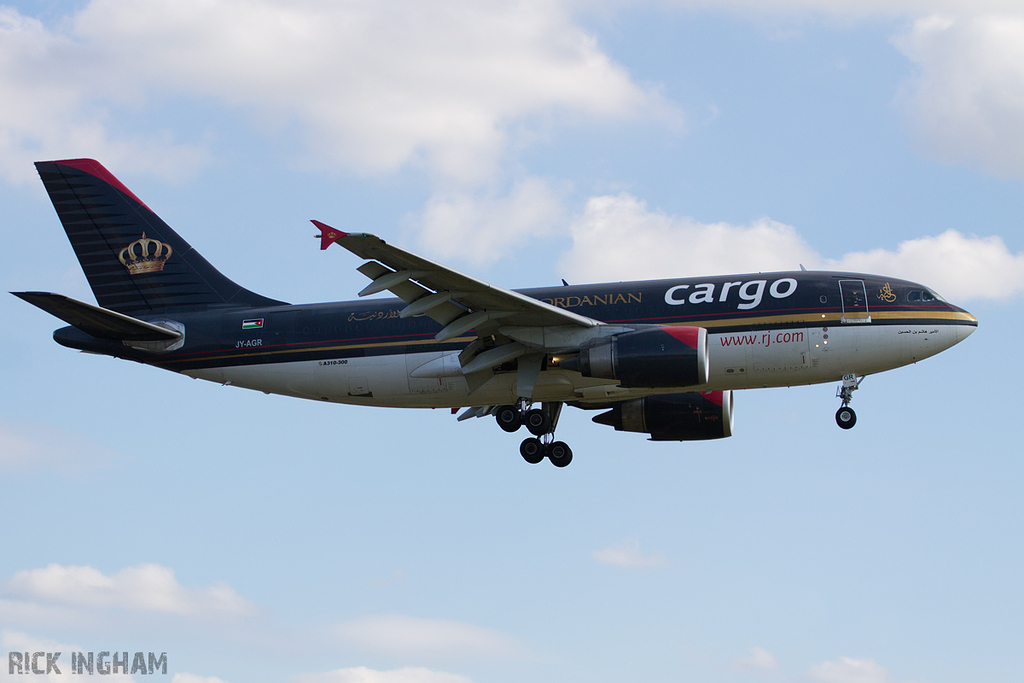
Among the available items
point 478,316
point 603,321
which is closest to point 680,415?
point 603,321

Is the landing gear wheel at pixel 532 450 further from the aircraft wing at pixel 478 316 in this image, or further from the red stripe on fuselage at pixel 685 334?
the red stripe on fuselage at pixel 685 334

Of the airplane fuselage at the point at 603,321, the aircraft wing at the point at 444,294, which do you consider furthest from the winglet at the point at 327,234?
the airplane fuselage at the point at 603,321

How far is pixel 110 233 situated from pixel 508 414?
14551mm

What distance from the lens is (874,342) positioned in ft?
97.8

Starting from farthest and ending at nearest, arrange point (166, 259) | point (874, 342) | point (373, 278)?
point (166, 259)
point (874, 342)
point (373, 278)

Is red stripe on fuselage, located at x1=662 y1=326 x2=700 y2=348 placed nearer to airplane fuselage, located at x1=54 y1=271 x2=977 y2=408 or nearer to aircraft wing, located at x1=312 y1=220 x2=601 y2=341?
airplane fuselage, located at x1=54 y1=271 x2=977 y2=408

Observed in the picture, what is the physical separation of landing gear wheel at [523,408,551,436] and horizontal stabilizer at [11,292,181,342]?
11.1m

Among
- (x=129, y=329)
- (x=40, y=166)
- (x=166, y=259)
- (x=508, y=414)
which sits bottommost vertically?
(x=508, y=414)

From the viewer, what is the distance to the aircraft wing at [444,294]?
25719 mm

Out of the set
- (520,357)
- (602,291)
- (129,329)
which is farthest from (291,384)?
(602,291)

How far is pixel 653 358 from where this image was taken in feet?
91.9

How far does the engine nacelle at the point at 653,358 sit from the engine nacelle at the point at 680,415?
7.09 meters

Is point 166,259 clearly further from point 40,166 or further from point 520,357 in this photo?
point 520,357

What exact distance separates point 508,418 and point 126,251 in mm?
13759
